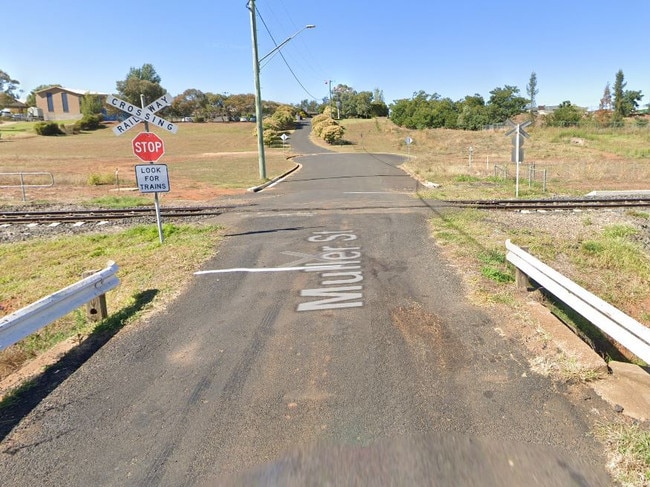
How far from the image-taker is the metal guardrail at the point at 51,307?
4199mm

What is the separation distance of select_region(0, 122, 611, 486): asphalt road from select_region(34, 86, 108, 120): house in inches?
5258

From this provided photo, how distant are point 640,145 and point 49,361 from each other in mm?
58209

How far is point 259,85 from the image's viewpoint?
2383 cm

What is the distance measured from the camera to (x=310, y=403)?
12.2 feet

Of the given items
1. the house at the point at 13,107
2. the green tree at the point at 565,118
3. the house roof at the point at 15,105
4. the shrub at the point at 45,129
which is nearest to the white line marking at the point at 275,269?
the green tree at the point at 565,118

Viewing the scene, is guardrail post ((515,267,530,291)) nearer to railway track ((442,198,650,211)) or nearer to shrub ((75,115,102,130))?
railway track ((442,198,650,211))

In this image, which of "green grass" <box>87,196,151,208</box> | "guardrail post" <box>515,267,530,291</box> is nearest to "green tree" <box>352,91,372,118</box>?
"green grass" <box>87,196,151,208</box>

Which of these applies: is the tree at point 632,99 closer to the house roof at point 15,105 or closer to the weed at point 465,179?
Answer: the weed at point 465,179

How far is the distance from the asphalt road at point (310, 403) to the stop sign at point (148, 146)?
4070 millimetres

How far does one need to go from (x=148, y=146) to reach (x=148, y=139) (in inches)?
5.8

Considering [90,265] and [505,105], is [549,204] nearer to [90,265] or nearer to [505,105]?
[90,265]

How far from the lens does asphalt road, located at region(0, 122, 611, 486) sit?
2.97 meters

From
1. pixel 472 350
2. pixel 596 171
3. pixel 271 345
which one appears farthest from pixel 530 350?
pixel 596 171

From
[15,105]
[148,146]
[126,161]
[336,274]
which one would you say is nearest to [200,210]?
[148,146]
